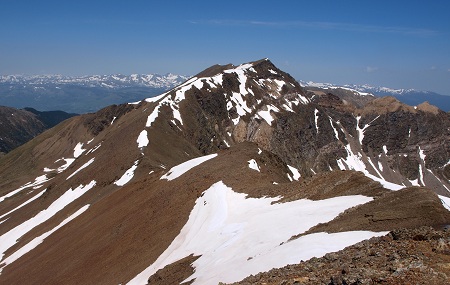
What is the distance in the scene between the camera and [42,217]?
79.3 metres

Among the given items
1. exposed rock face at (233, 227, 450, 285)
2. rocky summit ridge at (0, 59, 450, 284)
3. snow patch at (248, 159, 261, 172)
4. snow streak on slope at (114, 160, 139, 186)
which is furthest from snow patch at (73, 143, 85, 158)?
exposed rock face at (233, 227, 450, 285)

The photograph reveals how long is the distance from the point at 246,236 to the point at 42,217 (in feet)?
211

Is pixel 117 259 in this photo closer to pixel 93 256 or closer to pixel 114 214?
pixel 93 256

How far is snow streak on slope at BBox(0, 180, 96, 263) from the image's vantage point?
74.0 metres

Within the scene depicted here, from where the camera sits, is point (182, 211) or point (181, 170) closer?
point (182, 211)

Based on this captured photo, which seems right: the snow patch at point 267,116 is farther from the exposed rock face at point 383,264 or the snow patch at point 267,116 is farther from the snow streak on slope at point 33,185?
the exposed rock face at point 383,264

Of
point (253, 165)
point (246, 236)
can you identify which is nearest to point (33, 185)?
point (253, 165)

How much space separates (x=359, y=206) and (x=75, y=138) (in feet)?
504

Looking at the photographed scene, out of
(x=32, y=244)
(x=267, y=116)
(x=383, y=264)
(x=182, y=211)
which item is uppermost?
(x=383, y=264)

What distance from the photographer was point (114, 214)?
53.8m

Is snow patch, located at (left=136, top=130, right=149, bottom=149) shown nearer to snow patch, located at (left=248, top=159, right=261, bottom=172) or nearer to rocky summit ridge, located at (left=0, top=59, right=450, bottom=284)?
rocky summit ridge, located at (left=0, top=59, right=450, bottom=284)

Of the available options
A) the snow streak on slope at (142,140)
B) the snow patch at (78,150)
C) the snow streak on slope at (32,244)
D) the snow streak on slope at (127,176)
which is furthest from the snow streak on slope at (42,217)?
the snow patch at (78,150)

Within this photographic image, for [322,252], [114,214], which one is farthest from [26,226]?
[322,252]

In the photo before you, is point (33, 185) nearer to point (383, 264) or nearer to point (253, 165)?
point (253, 165)
